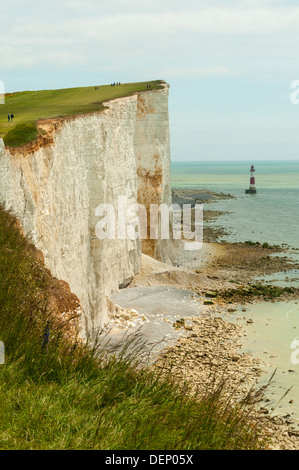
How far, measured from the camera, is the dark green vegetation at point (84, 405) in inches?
150

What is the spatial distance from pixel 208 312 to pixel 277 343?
437cm

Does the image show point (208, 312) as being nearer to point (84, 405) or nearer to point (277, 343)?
point (277, 343)

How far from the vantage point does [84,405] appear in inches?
171

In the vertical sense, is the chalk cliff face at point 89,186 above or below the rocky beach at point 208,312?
above

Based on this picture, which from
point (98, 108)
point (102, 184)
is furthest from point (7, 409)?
Result: point (98, 108)

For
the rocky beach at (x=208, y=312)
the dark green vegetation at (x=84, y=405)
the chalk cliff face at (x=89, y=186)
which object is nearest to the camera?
the dark green vegetation at (x=84, y=405)

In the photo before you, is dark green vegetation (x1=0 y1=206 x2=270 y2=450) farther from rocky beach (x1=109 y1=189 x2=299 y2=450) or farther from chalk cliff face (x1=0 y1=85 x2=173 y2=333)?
rocky beach (x1=109 y1=189 x2=299 y2=450)

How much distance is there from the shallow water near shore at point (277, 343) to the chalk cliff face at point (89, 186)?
17.8 ft

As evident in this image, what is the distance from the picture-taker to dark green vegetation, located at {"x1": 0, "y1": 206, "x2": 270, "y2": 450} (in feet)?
12.5

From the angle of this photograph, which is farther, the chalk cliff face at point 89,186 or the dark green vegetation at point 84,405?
the chalk cliff face at point 89,186

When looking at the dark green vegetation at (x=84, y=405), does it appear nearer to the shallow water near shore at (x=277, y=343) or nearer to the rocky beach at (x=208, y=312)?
the rocky beach at (x=208, y=312)

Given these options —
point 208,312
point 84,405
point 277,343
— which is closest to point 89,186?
point 208,312

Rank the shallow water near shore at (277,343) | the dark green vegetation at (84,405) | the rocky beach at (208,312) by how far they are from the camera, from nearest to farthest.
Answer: the dark green vegetation at (84,405), the shallow water near shore at (277,343), the rocky beach at (208,312)

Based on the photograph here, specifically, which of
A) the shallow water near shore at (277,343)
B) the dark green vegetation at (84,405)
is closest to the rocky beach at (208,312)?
the shallow water near shore at (277,343)
